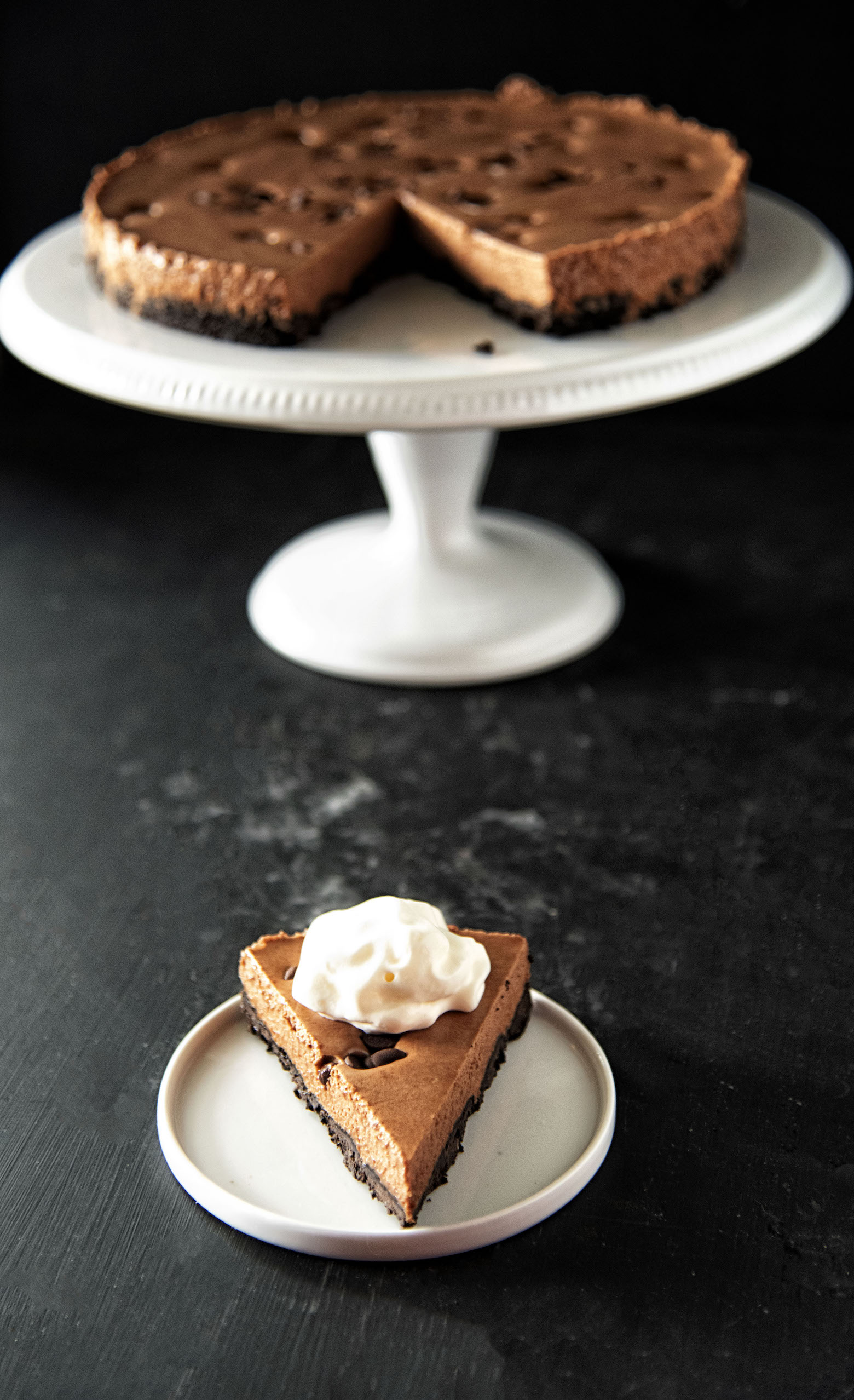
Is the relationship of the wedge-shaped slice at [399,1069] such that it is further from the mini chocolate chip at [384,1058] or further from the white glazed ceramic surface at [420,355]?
the white glazed ceramic surface at [420,355]

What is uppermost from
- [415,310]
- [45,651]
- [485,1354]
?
[415,310]

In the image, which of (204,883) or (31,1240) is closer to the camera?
(31,1240)

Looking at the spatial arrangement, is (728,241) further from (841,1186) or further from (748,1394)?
(748,1394)

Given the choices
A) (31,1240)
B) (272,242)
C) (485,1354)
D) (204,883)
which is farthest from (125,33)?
(485,1354)

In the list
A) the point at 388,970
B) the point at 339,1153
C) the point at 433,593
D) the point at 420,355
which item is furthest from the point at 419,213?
the point at 339,1153

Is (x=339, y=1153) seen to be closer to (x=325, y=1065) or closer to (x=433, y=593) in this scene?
(x=325, y=1065)

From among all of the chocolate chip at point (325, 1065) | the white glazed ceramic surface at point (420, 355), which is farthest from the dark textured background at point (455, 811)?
the white glazed ceramic surface at point (420, 355)
